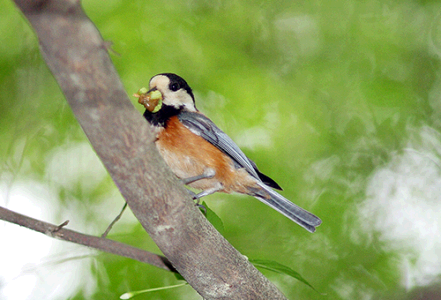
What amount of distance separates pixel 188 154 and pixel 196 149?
63mm

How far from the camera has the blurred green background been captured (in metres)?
4.34

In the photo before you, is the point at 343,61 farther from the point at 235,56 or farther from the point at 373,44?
the point at 235,56

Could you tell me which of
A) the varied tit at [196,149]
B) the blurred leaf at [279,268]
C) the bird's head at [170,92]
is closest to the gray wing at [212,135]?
the varied tit at [196,149]

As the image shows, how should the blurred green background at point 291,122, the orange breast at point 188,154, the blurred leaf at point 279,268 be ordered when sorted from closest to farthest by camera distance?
the blurred leaf at point 279,268 → the orange breast at point 188,154 → the blurred green background at point 291,122

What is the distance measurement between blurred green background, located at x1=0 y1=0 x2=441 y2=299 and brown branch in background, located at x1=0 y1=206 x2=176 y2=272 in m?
1.52

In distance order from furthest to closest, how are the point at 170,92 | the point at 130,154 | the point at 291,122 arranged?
the point at 291,122
the point at 170,92
the point at 130,154

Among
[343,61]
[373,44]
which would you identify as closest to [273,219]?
[343,61]

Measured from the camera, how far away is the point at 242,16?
5117 mm

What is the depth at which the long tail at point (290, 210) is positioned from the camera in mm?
2924

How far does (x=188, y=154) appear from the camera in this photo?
8.79ft

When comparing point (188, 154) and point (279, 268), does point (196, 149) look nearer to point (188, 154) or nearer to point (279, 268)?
point (188, 154)

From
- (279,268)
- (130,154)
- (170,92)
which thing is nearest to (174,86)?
(170,92)

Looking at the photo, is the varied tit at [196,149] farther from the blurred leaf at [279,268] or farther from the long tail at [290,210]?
the blurred leaf at [279,268]

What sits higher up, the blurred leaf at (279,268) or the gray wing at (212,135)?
the gray wing at (212,135)
